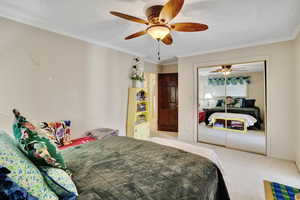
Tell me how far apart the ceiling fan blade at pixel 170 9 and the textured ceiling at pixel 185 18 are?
0.31m

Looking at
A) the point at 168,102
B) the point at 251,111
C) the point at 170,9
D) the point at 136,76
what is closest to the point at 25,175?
the point at 170,9

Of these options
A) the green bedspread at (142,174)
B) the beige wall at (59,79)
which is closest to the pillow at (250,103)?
the green bedspread at (142,174)

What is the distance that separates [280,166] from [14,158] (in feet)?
12.5

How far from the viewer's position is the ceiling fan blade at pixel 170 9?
1.40 meters

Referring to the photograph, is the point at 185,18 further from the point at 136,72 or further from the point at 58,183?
the point at 58,183

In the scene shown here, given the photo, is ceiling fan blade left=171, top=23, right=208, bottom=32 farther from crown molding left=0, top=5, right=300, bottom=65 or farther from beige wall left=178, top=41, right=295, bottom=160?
beige wall left=178, top=41, right=295, bottom=160

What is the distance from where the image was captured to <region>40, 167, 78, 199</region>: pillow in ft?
2.54

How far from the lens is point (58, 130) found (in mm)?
2295

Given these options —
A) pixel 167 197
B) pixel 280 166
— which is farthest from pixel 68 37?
pixel 280 166

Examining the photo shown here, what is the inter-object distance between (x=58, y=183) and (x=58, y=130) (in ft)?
5.91

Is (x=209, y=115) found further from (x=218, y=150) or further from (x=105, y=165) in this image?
(x=105, y=165)

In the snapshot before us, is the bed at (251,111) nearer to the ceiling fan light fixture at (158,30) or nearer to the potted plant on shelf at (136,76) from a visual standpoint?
the potted plant on shelf at (136,76)

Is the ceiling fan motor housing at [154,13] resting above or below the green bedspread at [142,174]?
above

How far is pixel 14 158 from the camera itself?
2.29 feet
